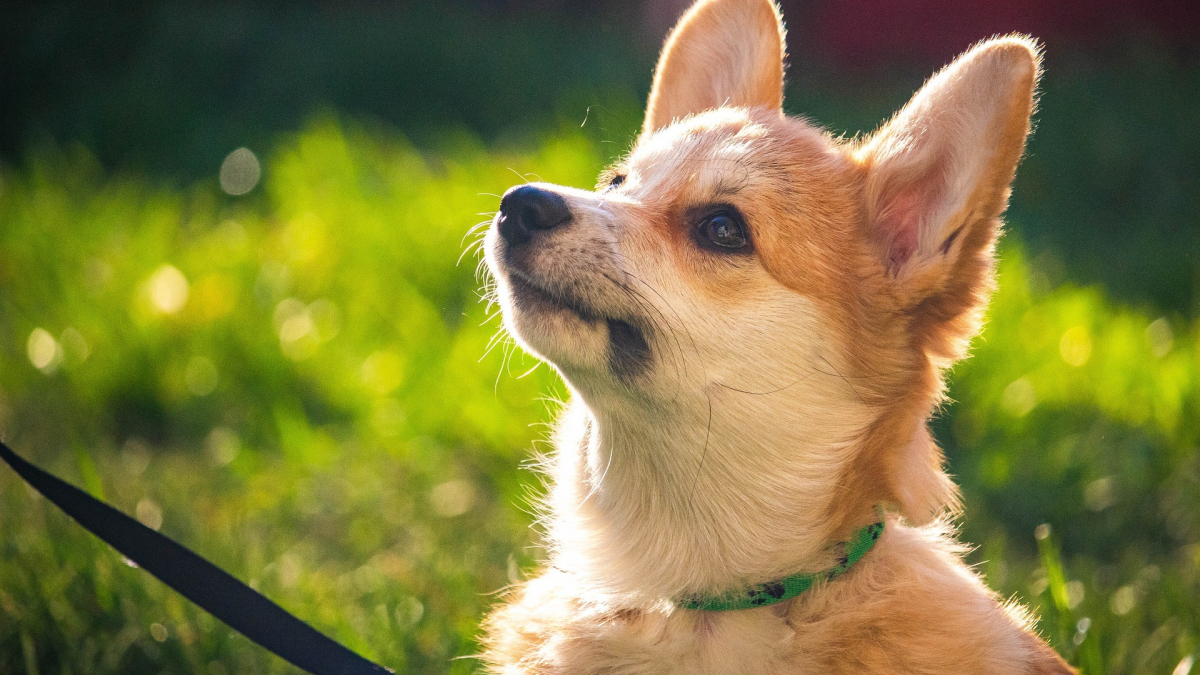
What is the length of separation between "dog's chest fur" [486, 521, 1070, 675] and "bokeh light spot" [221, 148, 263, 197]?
528cm

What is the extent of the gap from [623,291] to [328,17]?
822 cm

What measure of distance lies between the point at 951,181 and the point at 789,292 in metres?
0.42

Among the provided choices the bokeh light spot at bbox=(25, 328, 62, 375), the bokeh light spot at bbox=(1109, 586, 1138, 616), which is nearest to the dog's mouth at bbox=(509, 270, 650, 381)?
the bokeh light spot at bbox=(1109, 586, 1138, 616)

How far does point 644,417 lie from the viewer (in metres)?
2.24

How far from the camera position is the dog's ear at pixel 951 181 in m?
2.03

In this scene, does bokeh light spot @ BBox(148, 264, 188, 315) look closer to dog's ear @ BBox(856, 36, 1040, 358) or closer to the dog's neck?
the dog's neck

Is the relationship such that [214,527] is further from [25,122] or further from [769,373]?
[25,122]

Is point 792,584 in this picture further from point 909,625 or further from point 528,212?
point 528,212

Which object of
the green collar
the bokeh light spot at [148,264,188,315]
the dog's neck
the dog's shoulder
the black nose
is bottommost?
the dog's shoulder

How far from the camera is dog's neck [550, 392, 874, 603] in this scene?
218cm

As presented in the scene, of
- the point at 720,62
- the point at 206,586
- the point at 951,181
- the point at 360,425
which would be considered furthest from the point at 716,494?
the point at 360,425

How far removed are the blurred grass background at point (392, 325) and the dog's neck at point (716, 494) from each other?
906mm

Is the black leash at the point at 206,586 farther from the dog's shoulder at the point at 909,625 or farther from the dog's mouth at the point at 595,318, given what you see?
the dog's shoulder at the point at 909,625

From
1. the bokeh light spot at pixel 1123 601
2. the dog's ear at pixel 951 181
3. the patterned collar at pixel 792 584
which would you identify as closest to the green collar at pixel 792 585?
the patterned collar at pixel 792 584
